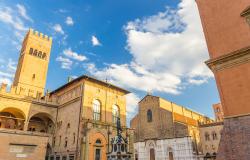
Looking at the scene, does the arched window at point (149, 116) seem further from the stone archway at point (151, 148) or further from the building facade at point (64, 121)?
the building facade at point (64, 121)

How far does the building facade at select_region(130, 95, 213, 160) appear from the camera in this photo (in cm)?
3448

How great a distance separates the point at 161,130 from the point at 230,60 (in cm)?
2968

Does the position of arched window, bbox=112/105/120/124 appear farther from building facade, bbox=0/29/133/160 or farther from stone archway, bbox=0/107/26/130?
stone archway, bbox=0/107/26/130

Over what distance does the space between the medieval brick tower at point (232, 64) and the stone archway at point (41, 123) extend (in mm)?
24455

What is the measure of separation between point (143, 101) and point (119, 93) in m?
15.3

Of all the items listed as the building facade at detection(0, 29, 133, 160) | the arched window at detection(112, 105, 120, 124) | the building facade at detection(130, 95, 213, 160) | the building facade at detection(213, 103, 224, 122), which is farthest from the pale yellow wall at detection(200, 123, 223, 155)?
the arched window at detection(112, 105, 120, 124)

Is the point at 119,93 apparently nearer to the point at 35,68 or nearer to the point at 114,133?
the point at 114,133

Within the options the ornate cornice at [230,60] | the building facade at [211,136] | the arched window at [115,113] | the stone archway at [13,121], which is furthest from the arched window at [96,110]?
the building facade at [211,136]

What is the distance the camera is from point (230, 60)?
1020cm

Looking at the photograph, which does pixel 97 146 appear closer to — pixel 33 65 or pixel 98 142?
pixel 98 142

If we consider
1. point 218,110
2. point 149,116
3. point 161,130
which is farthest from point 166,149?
point 218,110

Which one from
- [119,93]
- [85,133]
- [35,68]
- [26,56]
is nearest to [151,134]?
[119,93]

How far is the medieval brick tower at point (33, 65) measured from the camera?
113 ft

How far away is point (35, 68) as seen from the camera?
120 feet
